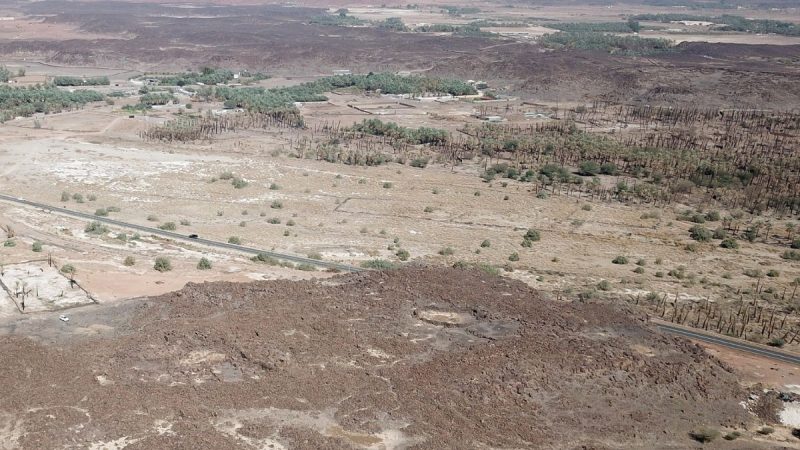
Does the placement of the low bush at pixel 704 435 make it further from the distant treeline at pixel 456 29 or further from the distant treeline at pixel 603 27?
the distant treeline at pixel 603 27

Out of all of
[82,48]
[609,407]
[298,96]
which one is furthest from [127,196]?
[82,48]

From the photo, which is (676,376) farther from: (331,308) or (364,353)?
(331,308)

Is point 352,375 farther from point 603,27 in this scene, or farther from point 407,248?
point 603,27

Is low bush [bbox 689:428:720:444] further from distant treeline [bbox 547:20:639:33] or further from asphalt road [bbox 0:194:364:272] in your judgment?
distant treeline [bbox 547:20:639:33]

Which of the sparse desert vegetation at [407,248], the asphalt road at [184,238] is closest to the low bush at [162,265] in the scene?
the sparse desert vegetation at [407,248]

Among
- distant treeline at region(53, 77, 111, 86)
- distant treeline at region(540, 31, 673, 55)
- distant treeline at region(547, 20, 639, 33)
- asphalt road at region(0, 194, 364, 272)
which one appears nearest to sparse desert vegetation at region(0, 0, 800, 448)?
asphalt road at region(0, 194, 364, 272)

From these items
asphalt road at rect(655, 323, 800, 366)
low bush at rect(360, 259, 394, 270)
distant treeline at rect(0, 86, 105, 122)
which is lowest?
distant treeline at rect(0, 86, 105, 122)
